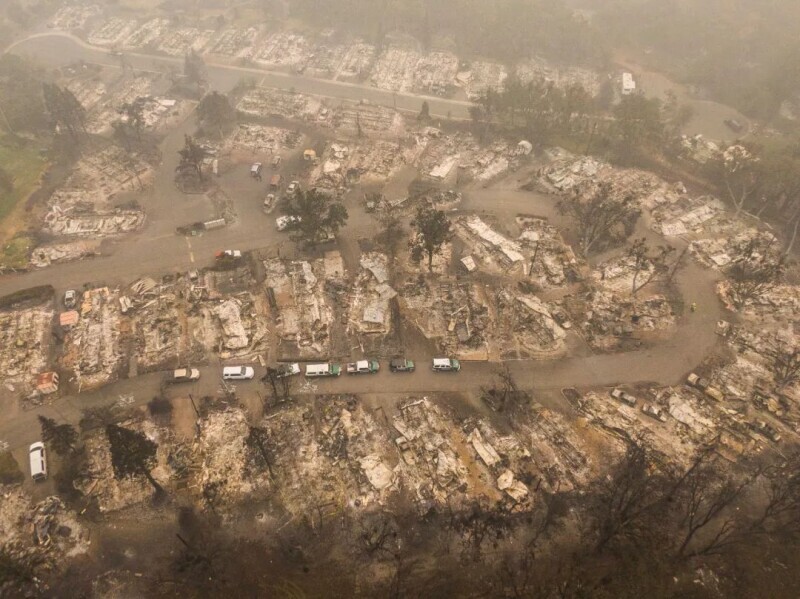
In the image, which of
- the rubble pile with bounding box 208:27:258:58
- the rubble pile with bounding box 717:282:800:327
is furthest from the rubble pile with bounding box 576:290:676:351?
the rubble pile with bounding box 208:27:258:58

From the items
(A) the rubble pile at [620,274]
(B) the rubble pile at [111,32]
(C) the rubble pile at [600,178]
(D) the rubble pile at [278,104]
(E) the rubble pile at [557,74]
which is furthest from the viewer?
(B) the rubble pile at [111,32]

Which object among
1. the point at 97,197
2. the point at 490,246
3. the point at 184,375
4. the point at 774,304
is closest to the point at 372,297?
the point at 490,246

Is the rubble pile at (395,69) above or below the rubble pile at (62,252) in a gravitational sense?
above

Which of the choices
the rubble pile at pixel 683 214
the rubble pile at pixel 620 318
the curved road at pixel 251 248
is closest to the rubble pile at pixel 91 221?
the curved road at pixel 251 248

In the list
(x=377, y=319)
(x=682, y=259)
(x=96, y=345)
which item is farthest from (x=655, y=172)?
(x=96, y=345)

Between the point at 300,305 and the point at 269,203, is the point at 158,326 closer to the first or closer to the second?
the point at 300,305

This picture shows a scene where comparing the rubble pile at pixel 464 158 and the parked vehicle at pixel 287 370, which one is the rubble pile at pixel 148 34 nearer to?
the rubble pile at pixel 464 158

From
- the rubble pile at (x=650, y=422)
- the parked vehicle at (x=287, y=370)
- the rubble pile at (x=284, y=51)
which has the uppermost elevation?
the rubble pile at (x=284, y=51)
